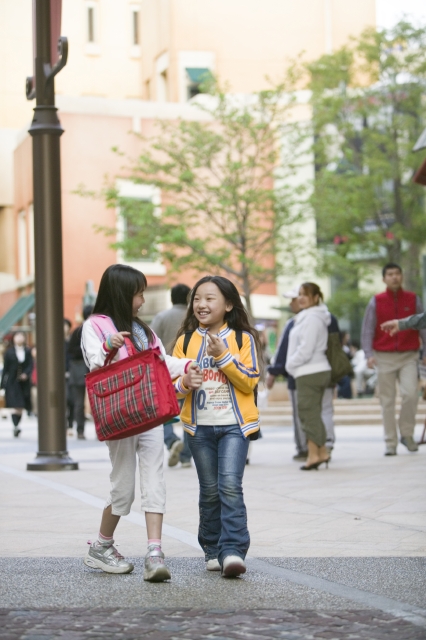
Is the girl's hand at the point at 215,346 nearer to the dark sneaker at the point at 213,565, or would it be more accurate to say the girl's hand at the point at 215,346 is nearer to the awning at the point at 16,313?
the dark sneaker at the point at 213,565

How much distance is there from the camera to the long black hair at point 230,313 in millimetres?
5965

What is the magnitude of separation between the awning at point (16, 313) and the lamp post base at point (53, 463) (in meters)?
27.2

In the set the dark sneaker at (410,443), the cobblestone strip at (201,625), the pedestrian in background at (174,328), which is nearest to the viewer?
the cobblestone strip at (201,625)

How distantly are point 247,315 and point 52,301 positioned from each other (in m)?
6.05

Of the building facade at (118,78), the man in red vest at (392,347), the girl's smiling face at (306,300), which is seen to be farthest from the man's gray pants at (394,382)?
the building facade at (118,78)

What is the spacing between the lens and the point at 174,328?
39.5 ft

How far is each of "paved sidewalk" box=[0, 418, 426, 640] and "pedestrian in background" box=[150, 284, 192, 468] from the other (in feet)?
2.30

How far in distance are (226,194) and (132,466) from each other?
989 inches

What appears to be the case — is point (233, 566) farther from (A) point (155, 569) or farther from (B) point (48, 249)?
(B) point (48, 249)

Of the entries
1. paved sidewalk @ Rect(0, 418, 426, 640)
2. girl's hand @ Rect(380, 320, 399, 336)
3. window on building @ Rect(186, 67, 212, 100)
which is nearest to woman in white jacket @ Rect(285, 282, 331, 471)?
paved sidewalk @ Rect(0, 418, 426, 640)

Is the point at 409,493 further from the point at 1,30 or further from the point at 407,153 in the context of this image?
the point at 1,30

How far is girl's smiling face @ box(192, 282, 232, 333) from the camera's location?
5.89 meters

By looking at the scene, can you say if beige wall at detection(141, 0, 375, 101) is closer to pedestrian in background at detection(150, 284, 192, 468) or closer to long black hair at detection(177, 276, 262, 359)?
pedestrian in background at detection(150, 284, 192, 468)

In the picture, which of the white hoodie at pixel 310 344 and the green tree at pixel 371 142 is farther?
the green tree at pixel 371 142
